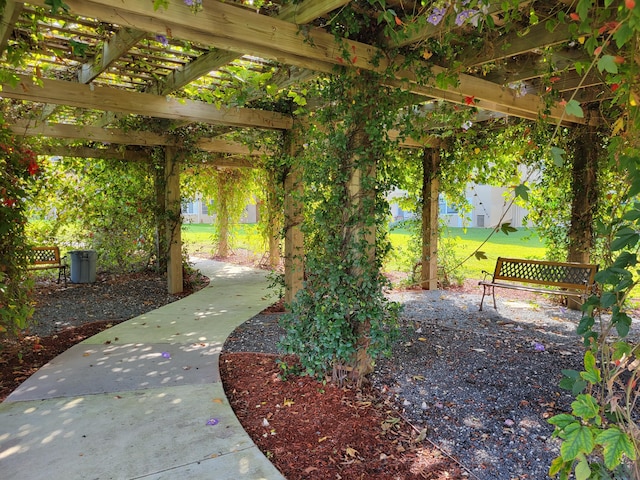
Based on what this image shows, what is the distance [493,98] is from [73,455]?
436cm

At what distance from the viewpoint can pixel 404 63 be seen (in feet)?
9.96

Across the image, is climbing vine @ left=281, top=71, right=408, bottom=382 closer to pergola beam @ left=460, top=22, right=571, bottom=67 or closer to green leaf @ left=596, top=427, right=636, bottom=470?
pergola beam @ left=460, top=22, right=571, bottom=67

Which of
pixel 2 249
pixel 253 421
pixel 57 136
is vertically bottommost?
pixel 253 421

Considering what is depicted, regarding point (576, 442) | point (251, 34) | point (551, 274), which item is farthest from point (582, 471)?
point (551, 274)

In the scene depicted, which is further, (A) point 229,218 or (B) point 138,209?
(A) point 229,218

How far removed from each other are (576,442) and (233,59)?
3327 mm

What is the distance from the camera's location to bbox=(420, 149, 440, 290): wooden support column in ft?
23.9

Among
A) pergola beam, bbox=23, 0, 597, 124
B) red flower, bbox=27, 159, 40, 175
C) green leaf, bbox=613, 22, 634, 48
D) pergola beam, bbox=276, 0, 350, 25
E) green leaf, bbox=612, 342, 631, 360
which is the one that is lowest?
green leaf, bbox=612, 342, 631, 360

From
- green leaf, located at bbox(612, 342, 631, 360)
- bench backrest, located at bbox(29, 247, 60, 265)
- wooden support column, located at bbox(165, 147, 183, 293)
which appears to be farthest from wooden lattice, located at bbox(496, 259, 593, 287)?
bench backrest, located at bbox(29, 247, 60, 265)

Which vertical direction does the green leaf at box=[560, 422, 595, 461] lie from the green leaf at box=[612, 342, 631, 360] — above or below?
below

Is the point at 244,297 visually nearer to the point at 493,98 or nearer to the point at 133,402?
the point at 133,402

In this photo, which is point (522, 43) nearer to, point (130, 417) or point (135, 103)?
point (135, 103)

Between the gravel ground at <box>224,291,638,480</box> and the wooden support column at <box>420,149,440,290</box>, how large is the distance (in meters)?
1.98

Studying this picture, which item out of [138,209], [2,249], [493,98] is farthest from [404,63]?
[138,209]
